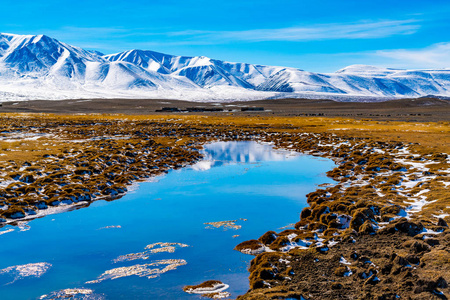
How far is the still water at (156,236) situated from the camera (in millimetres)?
11547

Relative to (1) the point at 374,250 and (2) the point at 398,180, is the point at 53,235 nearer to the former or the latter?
(1) the point at 374,250

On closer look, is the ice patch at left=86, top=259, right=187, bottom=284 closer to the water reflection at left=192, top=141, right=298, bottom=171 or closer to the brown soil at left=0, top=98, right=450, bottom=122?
the water reflection at left=192, top=141, right=298, bottom=171

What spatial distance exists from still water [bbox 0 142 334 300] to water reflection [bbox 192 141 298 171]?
694 cm

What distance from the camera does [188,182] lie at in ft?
86.3

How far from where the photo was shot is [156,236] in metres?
15.7

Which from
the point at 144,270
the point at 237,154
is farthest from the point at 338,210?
the point at 237,154

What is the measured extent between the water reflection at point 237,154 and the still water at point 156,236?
6.94m

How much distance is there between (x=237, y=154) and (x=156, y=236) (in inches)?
977

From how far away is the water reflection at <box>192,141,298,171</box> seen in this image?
34.8m

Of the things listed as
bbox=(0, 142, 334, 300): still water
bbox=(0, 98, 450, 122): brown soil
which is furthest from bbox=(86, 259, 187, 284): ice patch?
bbox=(0, 98, 450, 122): brown soil

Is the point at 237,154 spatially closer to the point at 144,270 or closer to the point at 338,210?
the point at 338,210

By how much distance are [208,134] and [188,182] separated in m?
31.9

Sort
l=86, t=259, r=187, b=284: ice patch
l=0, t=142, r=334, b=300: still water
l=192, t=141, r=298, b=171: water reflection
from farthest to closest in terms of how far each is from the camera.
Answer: l=192, t=141, r=298, b=171: water reflection → l=86, t=259, r=187, b=284: ice patch → l=0, t=142, r=334, b=300: still water

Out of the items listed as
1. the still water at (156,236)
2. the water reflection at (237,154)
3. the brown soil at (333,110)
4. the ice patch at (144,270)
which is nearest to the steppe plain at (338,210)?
the still water at (156,236)
